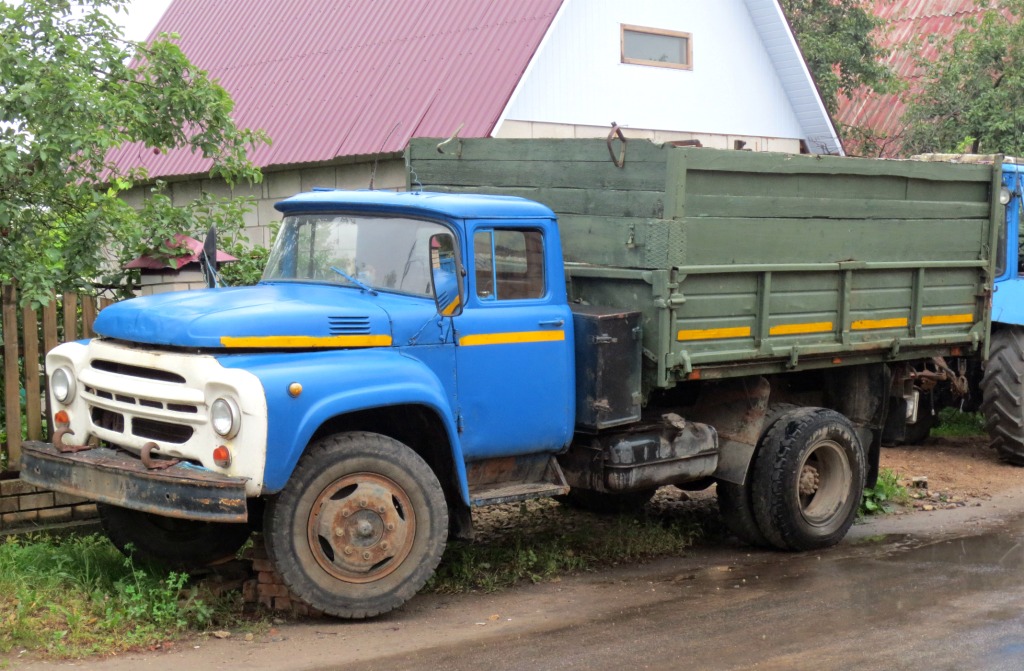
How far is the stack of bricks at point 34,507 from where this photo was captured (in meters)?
7.57

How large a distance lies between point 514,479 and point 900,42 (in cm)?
1722

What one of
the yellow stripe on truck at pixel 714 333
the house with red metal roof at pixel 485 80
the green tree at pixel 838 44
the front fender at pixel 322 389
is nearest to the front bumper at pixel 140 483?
the front fender at pixel 322 389

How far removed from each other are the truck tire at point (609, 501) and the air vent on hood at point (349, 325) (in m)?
3.15

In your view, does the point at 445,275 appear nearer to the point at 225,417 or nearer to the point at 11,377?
the point at 225,417

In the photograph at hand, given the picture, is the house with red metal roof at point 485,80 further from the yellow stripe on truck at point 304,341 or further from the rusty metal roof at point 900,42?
the yellow stripe on truck at point 304,341

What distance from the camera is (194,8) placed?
1958cm

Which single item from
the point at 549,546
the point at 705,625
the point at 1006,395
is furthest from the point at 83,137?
the point at 1006,395

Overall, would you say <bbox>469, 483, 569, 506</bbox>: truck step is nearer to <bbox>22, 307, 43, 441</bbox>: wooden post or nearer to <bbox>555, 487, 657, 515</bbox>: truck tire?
<bbox>555, 487, 657, 515</bbox>: truck tire

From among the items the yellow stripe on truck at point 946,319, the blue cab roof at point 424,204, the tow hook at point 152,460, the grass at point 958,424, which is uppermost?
the blue cab roof at point 424,204

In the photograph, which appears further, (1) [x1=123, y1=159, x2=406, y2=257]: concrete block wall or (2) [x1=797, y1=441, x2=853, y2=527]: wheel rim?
(1) [x1=123, y1=159, x2=406, y2=257]: concrete block wall

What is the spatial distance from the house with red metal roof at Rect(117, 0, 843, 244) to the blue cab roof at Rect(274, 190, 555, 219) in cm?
508

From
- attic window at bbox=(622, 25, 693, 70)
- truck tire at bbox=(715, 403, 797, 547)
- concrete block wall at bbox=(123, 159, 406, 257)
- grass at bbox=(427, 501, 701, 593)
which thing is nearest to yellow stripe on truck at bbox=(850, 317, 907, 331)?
truck tire at bbox=(715, 403, 797, 547)

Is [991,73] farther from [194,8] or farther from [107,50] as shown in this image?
[107,50]

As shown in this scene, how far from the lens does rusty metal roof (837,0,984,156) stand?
72.4ft
